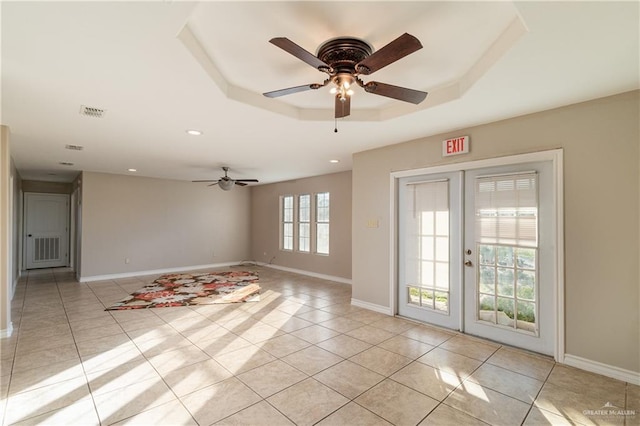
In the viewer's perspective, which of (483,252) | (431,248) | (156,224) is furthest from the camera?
(156,224)

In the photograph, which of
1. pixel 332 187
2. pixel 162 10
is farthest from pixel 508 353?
pixel 332 187

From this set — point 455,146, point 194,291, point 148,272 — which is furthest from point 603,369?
point 148,272

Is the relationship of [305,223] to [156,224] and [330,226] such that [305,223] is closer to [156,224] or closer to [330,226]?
[330,226]

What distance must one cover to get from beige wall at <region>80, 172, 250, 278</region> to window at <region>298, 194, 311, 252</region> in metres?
2.32

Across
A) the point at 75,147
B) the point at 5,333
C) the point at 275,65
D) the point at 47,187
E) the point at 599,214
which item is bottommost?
the point at 5,333

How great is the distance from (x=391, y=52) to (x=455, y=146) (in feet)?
7.71

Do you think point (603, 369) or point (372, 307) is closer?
point (603, 369)

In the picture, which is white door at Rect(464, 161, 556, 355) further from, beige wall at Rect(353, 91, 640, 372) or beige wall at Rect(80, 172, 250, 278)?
beige wall at Rect(80, 172, 250, 278)

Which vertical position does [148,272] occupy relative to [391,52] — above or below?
below

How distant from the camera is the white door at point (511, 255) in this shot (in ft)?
10.2

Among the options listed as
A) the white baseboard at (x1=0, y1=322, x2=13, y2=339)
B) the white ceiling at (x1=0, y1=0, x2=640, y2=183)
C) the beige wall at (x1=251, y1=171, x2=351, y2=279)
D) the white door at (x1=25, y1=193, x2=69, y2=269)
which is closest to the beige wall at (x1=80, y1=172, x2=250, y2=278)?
the beige wall at (x1=251, y1=171, x2=351, y2=279)

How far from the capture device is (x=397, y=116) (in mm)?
3363

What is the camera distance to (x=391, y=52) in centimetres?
174

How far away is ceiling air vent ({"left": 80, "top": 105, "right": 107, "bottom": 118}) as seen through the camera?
122 inches
